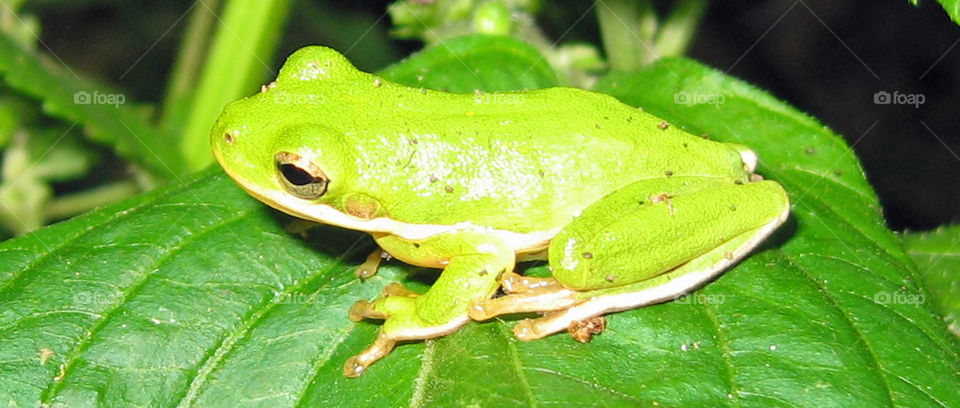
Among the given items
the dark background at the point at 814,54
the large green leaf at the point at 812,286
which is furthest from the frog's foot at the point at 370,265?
the dark background at the point at 814,54

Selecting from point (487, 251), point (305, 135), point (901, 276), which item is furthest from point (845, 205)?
point (305, 135)

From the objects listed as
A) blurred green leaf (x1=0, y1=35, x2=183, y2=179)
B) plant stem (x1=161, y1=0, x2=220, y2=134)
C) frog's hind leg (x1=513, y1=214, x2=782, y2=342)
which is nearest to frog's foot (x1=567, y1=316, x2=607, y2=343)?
frog's hind leg (x1=513, y1=214, x2=782, y2=342)

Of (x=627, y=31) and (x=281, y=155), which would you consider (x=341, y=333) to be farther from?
(x=627, y=31)

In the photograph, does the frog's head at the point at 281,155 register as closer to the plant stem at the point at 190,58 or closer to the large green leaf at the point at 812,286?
the large green leaf at the point at 812,286

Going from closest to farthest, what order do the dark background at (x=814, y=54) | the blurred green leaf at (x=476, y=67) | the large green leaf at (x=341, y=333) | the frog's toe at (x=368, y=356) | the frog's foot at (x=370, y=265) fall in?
the large green leaf at (x=341, y=333), the frog's toe at (x=368, y=356), the frog's foot at (x=370, y=265), the blurred green leaf at (x=476, y=67), the dark background at (x=814, y=54)

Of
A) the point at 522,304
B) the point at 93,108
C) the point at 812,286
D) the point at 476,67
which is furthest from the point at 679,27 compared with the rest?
the point at 93,108

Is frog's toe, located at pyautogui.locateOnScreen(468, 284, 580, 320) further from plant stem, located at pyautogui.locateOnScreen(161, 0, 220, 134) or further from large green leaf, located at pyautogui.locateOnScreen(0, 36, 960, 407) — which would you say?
plant stem, located at pyautogui.locateOnScreen(161, 0, 220, 134)
